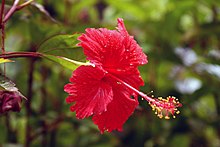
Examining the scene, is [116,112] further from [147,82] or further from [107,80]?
[147,82]

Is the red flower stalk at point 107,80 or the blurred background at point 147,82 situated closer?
the red flower stalk at point 107,80

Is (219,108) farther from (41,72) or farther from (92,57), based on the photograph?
(92,57)

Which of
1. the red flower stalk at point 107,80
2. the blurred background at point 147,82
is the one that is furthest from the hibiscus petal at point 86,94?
the blurred background at point 147,82

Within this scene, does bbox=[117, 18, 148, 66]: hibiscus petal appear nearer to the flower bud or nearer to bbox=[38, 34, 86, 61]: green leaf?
bbox=[38, 34, 86, 61]: green leaf

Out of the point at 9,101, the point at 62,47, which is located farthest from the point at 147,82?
the point at 9,101

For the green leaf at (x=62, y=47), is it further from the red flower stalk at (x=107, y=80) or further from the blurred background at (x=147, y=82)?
the blurred background at (x=147, y=82)

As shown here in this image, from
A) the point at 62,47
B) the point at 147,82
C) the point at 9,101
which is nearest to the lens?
the point at 9,101
